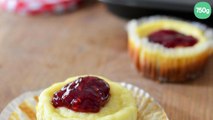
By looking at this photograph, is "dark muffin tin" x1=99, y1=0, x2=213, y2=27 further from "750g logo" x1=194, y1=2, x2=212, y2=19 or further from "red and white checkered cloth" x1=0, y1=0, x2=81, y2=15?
"red and white checkered cloth" x1=0, y1=0, x2=81, y2=15

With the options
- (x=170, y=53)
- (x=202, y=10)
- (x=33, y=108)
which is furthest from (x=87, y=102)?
(x=202, y=10)

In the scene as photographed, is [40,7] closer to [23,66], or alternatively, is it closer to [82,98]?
[23,66]

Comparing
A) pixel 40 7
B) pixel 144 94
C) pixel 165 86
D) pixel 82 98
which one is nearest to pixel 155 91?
pixel 165 86

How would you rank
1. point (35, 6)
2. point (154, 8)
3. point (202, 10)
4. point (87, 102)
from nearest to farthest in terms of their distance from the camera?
point (87, 102), point (202, 10), point (154, 8), point (35, 6)

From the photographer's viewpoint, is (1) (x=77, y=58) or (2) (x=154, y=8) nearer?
(1) (x=77, y=58)

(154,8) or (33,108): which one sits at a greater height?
(154,8)

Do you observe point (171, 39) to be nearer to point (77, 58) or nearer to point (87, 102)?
point (77, 58)

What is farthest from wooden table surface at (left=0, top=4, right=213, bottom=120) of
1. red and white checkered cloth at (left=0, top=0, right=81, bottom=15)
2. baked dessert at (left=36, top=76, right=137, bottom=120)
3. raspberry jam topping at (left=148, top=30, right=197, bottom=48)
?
baked dessert at (left=36, top=76, right=137, bottom=120)
